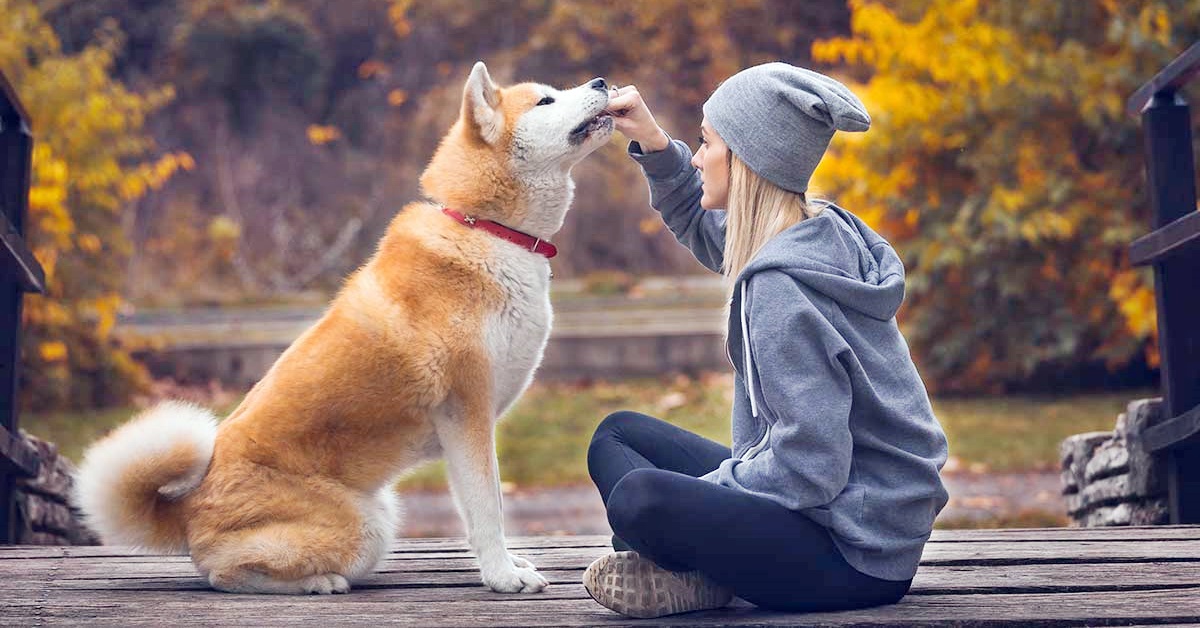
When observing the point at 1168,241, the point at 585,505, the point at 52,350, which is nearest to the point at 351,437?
the point at 1168,241

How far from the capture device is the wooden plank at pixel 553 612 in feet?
6.60

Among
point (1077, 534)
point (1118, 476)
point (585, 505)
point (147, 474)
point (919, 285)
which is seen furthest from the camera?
point (919, 285)

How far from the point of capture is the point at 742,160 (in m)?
2.15

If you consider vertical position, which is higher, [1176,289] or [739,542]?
[1176,289]

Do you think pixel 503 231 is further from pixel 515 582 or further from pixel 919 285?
pixel 919 285

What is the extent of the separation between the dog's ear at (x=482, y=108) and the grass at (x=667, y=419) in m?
4.22

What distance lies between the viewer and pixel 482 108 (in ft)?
8.46

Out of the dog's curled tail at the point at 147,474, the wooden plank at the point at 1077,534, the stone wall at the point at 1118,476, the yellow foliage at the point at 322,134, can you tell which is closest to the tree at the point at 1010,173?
the stone wall at the point at 1118,476

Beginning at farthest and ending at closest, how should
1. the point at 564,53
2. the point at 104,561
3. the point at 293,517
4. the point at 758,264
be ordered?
the point at 564,53, the point at 104,561, the point at 293,517, the point at 758,264

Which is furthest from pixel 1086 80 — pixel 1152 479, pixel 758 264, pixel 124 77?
pixel 124 77

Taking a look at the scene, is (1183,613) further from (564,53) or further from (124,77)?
(124,77)

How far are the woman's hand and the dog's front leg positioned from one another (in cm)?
69

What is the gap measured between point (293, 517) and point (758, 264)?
3.50 feet

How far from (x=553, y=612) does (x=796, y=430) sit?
59 cm
